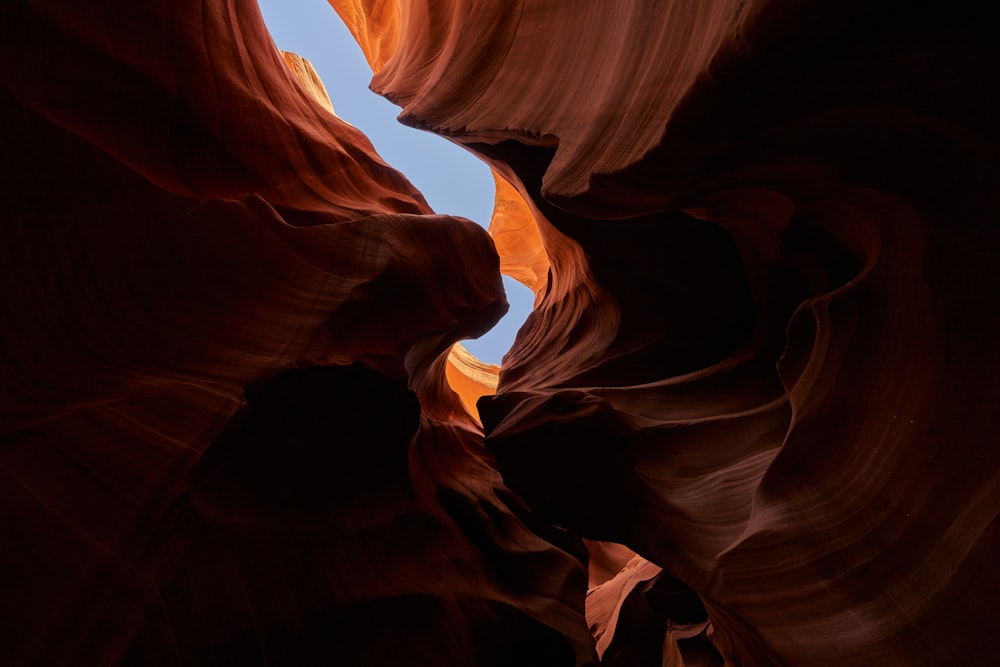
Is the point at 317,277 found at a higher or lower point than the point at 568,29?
lower

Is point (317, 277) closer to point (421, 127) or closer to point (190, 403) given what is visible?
point (190, 403)

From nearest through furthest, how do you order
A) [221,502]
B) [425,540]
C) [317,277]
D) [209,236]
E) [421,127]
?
[221,502] → [209,236] → [317,277] → [425,540] → [421,127]

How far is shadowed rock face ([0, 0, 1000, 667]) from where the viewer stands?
7.22 feet

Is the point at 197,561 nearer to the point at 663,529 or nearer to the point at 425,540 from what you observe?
the point at 425,540

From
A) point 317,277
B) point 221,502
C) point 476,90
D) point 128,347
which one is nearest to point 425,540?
point 221,502

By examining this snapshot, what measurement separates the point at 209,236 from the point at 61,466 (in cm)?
149

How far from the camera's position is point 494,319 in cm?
566

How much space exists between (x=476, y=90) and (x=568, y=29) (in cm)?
111

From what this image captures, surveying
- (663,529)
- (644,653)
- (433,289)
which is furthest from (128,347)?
(644,653)

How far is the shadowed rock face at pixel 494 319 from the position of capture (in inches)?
86.6

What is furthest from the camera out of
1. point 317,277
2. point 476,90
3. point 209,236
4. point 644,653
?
point 644,653

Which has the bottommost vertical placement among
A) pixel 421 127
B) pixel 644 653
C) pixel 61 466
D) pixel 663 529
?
pixel 644 653

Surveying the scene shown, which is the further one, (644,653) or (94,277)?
(644,653)

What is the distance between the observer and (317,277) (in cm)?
393
